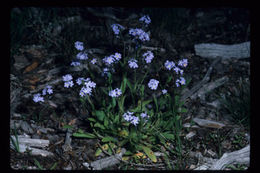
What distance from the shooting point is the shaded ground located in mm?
3756

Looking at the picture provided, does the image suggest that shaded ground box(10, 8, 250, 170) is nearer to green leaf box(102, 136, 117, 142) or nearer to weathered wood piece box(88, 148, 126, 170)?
weathered wood piece box(88, 148, 126, 170)

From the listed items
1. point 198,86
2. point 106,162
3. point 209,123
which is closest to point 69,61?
point 106,162

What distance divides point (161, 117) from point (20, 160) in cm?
193

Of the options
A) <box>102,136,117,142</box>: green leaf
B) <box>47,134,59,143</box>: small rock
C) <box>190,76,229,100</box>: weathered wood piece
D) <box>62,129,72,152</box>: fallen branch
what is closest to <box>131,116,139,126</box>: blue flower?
<box>102,136,117,142</box>: green leaf

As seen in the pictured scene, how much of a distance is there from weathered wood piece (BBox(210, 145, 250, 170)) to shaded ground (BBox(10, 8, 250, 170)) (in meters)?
0.14

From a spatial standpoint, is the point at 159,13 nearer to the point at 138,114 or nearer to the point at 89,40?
the point at 89,40

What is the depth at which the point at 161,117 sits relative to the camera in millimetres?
3744

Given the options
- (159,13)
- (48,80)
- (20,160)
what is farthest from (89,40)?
(20,160)

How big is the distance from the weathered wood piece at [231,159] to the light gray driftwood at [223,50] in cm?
228

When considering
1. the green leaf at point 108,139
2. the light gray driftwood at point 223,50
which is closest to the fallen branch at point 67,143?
the green leaf at point 108,139

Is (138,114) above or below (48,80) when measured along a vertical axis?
below

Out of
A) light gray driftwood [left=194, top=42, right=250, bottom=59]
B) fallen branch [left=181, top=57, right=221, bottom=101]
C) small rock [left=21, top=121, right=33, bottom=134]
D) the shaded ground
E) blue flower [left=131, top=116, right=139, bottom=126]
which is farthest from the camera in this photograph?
light gray driftwood [left=194, top=42, right=250, bottom=59]

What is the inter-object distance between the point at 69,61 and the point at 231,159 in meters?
3.16

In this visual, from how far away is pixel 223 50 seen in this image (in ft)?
17.3
